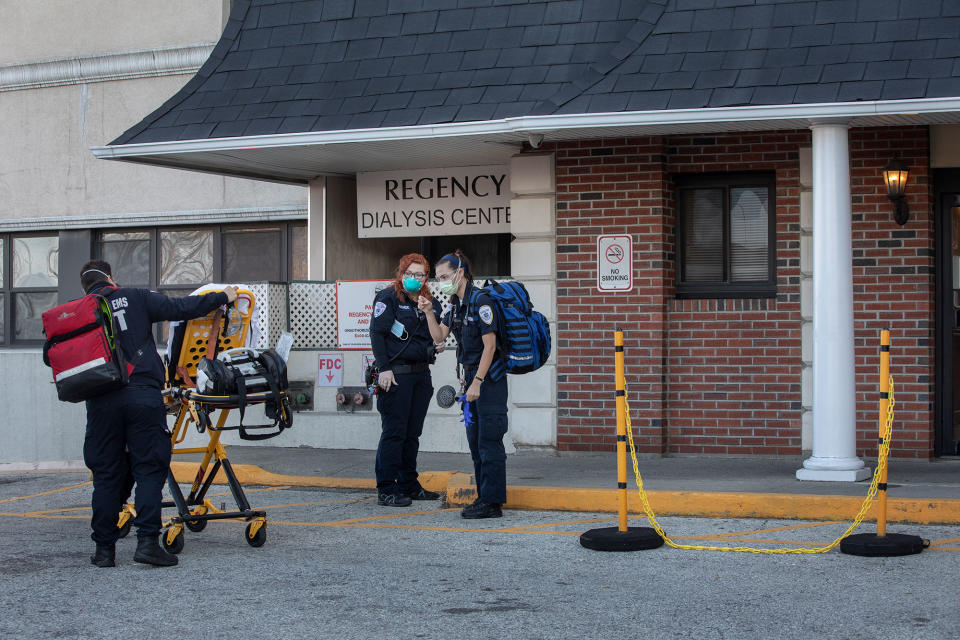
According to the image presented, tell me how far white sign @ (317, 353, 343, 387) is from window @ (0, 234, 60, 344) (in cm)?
574

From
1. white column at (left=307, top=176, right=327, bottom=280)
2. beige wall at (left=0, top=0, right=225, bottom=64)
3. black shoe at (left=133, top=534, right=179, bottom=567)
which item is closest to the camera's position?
black shoe at (left=133, top=534, right=179, bottom=567)

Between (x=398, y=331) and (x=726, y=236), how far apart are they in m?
3.72

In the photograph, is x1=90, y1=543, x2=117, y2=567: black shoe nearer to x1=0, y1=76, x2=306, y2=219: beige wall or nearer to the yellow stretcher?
the yellow stretcher

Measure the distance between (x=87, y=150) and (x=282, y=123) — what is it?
546 cm

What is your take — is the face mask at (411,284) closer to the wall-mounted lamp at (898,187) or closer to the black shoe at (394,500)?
the black shoe at (394,500)

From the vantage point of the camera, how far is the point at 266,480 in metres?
11.1

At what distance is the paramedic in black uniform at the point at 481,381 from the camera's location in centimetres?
866

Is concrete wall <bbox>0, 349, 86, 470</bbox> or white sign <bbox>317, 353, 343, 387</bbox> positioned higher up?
white sign <bbox>317, 353, 343, 387</bbox>

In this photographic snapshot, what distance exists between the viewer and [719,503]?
9.00 meters

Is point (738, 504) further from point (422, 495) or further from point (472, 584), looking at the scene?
point (472, 584)

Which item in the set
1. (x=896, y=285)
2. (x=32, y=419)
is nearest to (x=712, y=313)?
(x=896, y=285)

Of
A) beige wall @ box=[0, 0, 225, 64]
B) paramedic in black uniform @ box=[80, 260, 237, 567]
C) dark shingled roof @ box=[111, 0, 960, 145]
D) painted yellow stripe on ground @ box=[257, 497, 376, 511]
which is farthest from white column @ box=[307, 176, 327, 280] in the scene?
paramedic in black uniform @ box=[80, 260, 237, 567]

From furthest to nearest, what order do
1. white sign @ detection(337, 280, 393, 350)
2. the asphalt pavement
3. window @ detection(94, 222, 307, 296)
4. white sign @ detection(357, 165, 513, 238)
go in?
window @ detection(94, 222, 307, 296) < white sign @ detection(357, 165, 513, 238) < white sign @ detection(337, 280, 393, 350) < the asphalt pavement

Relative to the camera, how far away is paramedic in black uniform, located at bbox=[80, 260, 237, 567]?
736cm
